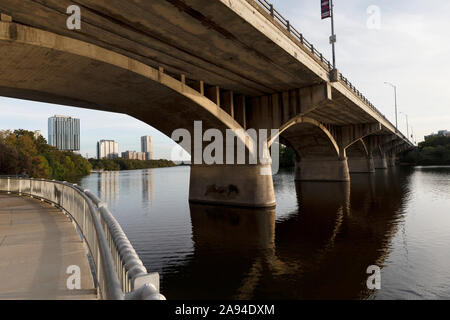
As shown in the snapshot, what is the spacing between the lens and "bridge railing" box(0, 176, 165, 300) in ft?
7.54

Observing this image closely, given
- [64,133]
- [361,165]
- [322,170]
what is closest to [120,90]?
Answer: [322,170]

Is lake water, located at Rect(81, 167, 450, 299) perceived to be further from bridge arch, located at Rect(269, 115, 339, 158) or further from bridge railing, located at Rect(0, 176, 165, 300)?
bridge arch, located at Rect(269, 115, 339, 158)

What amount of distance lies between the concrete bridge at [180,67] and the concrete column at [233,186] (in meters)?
0.08

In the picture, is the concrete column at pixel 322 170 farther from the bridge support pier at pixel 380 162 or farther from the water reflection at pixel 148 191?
the bridge support pier at pixel 380 162

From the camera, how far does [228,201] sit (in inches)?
847

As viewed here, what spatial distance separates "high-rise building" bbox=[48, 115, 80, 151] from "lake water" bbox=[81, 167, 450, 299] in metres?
194

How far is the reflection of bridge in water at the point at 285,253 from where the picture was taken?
310 inches

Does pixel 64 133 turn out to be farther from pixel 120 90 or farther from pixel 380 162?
pixel 120 90

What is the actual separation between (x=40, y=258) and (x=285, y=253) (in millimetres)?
8366
